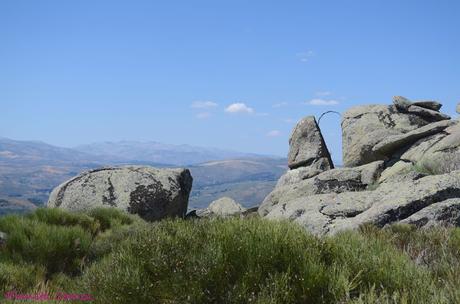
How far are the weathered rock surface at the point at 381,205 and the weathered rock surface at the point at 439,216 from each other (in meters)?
0.07

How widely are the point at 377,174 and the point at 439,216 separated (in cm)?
968

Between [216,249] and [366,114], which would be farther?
[366,114]

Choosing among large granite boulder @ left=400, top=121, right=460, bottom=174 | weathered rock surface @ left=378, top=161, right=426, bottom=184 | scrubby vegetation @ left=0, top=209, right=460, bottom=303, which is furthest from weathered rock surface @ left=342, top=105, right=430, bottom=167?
scrubby vegetation @ left=0, top=209, right=460, bottom=303

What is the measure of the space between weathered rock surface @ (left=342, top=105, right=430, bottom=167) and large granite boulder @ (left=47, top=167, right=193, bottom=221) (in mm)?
10138

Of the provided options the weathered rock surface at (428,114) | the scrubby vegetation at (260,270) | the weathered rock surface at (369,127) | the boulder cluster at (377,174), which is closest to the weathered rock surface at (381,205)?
the boulder cluster at (377,174)

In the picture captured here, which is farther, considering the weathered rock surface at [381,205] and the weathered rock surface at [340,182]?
the weathered rock surface at [340,182]

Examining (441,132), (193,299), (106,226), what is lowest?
(106,226)

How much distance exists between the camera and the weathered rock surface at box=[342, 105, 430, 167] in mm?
25781

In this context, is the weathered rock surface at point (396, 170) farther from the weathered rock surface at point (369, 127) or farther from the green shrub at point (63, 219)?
the green shrub at point (63, 219)

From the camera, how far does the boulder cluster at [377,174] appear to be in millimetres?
12133

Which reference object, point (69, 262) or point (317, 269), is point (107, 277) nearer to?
point (317, 269)

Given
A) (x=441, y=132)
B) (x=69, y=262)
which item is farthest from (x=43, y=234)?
(x=441, y=132)

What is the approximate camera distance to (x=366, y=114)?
28.9 meters

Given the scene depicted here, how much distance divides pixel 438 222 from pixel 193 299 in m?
7.93
